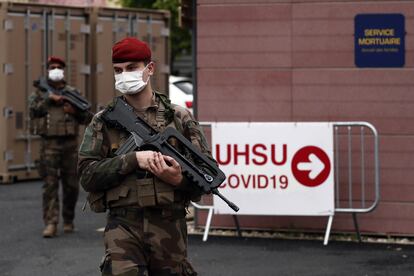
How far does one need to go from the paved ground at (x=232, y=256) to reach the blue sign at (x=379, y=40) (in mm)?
1816

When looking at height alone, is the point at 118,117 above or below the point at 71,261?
above

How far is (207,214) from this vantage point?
39.3 ft

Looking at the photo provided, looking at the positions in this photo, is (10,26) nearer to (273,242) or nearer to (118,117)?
(273,242)

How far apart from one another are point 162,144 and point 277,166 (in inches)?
211

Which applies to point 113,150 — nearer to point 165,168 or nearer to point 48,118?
point 165,168

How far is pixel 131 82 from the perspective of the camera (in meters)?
6.02

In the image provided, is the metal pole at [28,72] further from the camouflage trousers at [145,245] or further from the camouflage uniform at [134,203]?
the camouflage trousers at [145,245]

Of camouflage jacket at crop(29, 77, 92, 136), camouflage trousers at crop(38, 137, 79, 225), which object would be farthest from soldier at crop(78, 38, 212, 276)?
camouflage trousers at crop(38, 137, 79, 225)

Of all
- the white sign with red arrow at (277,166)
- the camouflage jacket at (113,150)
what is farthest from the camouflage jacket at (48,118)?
the camouflage jacket at (113,150)

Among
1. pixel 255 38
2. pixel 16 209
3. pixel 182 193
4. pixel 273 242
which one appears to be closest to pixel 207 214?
pixel 273 242

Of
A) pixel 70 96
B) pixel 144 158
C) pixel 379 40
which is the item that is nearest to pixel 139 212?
pixel 144 158

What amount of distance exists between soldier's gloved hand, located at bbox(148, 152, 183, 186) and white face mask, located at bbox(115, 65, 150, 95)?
16.4 inches

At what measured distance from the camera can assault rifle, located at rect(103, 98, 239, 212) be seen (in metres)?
6.00

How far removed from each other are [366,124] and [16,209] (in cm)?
509
